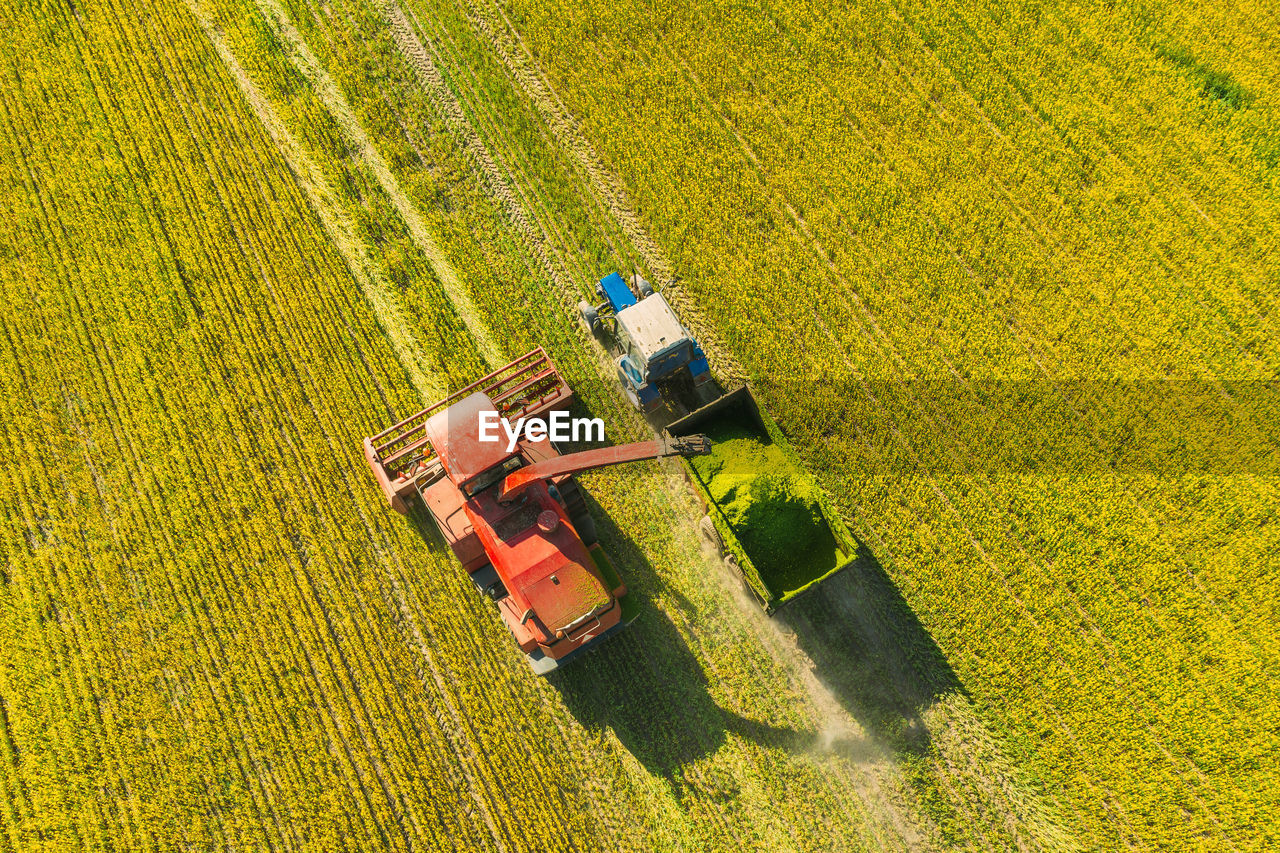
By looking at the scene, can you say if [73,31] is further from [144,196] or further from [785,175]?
[785,175]

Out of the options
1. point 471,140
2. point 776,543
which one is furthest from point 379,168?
point 776,543

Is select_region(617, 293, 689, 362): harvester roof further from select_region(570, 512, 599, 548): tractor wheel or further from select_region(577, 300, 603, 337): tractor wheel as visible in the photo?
select_region(570, 512, 599, 548): tractor wheel

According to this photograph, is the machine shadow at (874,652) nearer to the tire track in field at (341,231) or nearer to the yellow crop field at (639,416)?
the yellow crop field at (639,416)

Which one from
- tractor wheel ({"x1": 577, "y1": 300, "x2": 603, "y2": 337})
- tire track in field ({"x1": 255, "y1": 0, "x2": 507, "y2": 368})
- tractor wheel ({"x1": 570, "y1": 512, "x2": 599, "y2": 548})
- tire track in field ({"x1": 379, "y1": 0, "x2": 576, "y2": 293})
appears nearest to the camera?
tractor wheel ({"x1": 570, "y1": 512, "x2": 599, "y2": 548})

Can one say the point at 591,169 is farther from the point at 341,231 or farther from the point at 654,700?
the point at 654,700

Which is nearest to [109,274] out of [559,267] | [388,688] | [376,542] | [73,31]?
[73,31]

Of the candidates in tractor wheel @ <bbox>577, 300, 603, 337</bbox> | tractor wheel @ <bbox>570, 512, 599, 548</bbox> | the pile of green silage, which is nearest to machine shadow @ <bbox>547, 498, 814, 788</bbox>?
tractor wheel @ <bbox>570, 512, 599, 548</bbox>
